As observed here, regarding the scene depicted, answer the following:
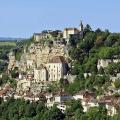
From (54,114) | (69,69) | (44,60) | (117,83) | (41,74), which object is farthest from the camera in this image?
(44,60)

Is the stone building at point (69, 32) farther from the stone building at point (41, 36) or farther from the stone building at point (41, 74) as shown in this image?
the stone building at point (41, 74)

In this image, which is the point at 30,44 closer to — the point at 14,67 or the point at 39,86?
the point at 14,67

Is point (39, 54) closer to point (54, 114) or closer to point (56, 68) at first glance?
point (56, 68)

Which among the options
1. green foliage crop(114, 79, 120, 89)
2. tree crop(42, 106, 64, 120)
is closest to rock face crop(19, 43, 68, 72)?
green foliage crop(114, 79, 120, 89)

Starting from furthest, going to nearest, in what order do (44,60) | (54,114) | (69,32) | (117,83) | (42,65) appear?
(69,32), (44,60), (42,65), (117,83), (54,114)

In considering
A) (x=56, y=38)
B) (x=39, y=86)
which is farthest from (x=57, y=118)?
(x=56, y=38)

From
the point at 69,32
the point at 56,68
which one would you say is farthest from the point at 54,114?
the point at 69,32

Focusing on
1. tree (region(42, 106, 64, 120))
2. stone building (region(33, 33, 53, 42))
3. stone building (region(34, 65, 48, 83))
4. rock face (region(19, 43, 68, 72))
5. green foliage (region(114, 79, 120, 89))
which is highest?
stone building (region(33, 33, 53, 42))

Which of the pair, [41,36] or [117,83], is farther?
[41,36]

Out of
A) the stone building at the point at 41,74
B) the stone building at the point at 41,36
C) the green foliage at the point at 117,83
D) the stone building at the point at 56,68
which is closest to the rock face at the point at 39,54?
the stone building at the point at 41,36

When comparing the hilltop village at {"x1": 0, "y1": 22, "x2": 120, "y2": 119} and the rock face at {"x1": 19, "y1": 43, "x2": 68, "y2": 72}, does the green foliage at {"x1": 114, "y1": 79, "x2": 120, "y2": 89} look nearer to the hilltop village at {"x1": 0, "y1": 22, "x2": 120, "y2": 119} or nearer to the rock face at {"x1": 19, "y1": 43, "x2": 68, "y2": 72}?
the hilltop village at {"x1": 0, "y1": 22, "x2": 120, "y2": 119}
